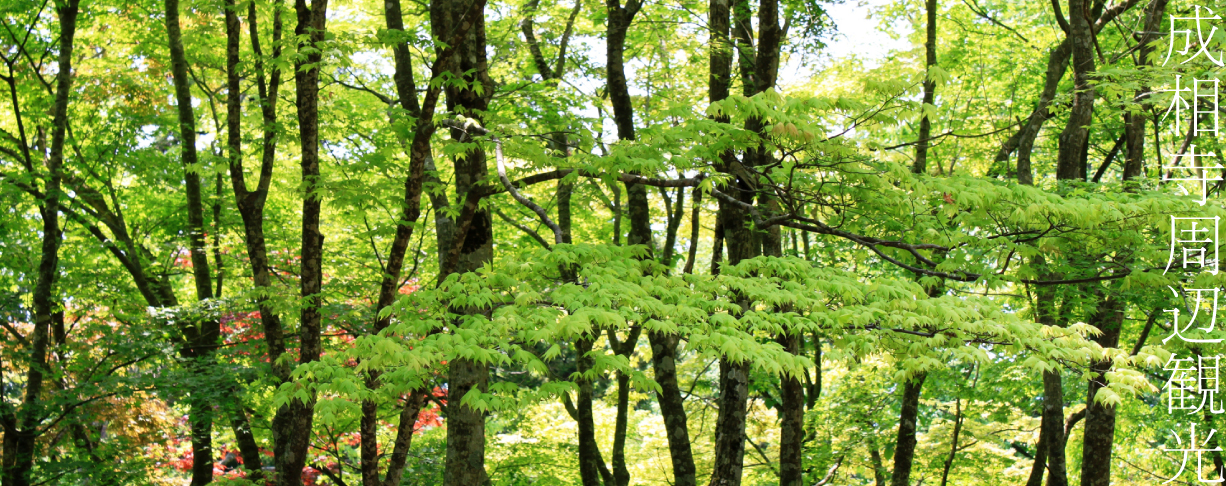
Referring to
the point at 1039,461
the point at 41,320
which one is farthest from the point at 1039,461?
the point at 41,320

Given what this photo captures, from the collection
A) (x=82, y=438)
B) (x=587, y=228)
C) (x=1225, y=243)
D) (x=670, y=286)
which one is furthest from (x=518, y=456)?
(x=1225, y=243)

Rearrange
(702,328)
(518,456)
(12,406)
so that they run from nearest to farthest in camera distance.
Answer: (702,328) → (12,406) → (518,456)

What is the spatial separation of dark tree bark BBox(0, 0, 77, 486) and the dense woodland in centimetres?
4

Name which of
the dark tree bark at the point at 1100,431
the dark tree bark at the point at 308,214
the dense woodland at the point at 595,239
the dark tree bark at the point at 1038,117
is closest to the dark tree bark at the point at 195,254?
the dense woodland at the point at 595,239

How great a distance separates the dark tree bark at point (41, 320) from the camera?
26.5 feet

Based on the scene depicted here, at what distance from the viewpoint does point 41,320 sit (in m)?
8.56

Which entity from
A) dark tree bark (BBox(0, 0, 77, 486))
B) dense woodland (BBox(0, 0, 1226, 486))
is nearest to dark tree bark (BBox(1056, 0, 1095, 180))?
dense woodland (BBox(0, 0, 1226, 486))

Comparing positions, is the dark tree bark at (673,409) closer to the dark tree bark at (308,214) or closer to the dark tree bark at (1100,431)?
the dark tree bark at (308,214)

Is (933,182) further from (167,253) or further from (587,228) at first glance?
(167,253)

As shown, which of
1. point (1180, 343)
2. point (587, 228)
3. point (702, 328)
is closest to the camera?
point (702, 328)

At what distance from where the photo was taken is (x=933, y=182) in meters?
5.04

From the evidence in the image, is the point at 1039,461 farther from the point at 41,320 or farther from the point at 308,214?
the point at 41,320

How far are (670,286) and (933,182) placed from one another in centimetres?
184

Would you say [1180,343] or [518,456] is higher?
[1180,343]
